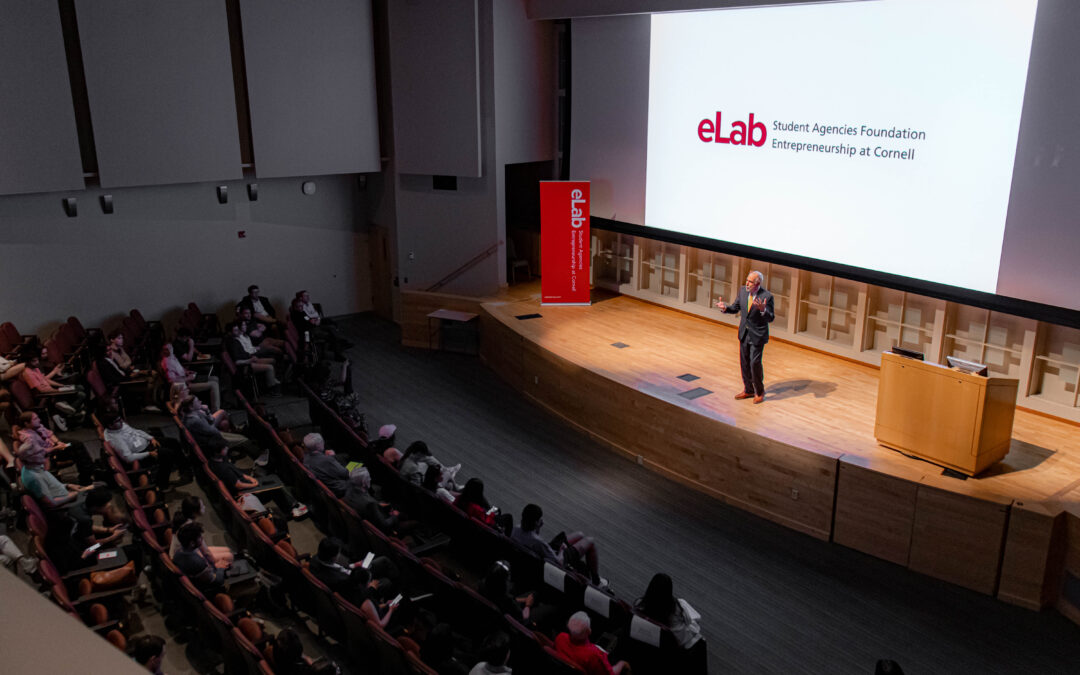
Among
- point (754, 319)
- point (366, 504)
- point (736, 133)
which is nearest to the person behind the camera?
point (366, 504)

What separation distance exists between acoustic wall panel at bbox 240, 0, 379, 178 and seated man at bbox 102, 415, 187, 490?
17.6ft

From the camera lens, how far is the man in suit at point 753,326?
318 inches

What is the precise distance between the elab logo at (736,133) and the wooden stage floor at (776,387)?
239cm

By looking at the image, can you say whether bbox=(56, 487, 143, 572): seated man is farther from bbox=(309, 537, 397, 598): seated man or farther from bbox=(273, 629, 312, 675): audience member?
bbox=(273, 629, 312, 675): audience member

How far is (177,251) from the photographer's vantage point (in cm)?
1233

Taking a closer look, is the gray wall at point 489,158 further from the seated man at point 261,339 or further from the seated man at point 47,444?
the seated man at point 47,444

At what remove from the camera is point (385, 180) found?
1355 centimetres

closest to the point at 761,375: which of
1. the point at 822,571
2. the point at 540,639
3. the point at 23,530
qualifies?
the point at 822,571

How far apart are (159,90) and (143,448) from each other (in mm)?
5560

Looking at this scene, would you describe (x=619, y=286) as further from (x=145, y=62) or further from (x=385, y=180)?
(x=145, y=62)

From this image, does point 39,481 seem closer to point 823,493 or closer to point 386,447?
point 386,447

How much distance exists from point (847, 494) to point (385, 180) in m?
8.96

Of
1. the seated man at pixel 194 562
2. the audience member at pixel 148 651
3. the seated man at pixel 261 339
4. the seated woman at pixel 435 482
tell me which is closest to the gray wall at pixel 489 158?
the seated man at pixel 261 339

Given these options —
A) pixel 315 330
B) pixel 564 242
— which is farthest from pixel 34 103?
pixel 564 242
